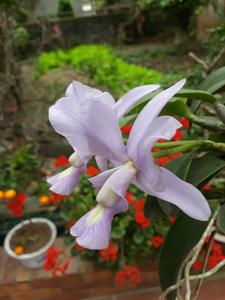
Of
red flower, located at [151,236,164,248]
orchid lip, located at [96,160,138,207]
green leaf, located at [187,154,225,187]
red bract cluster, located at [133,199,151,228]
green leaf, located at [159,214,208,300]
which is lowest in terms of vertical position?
red flower, located at [151,236,164,248]

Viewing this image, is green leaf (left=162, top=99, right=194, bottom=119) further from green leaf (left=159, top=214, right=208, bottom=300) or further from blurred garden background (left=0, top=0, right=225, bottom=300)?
green leaf (left=159, top=214, right=208, bottom=300)

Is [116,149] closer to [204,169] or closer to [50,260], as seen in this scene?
[204,169]

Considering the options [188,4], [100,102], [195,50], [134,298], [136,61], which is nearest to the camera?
[100,102]

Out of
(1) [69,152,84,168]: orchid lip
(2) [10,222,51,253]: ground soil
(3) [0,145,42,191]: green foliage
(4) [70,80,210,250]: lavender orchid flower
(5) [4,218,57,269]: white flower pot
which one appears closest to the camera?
(4) [70,80,210,250]: lavender orchid flower

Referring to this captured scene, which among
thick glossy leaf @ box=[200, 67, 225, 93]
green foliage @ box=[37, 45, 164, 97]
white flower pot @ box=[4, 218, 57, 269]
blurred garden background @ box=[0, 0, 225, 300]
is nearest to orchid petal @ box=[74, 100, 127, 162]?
blurred garden background @ box=[0, 0, 225, 300]

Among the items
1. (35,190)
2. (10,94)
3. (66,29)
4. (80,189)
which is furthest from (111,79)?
(66,29)

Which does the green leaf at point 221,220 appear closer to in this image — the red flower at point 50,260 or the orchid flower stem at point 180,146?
the orchid flower stem at point 180,146

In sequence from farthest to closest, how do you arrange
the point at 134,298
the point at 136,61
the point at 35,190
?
the point at 136,61 < the point at 35,190 < the point at 134,298

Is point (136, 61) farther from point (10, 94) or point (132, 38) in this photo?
point (10, 94)
